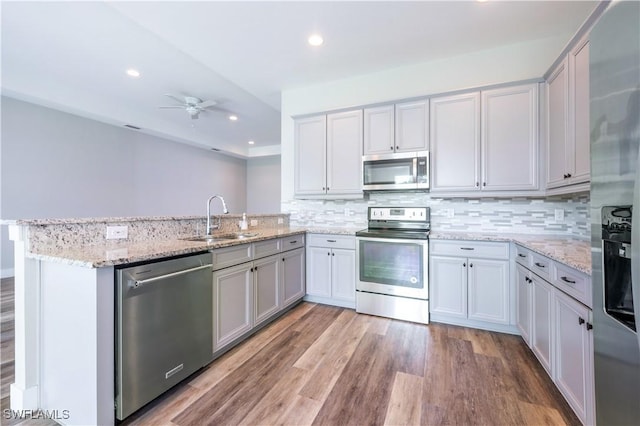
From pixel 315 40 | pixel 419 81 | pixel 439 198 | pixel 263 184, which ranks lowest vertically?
pixel 439 198

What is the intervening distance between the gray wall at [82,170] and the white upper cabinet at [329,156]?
13.0 feet

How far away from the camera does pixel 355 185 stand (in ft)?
10.7

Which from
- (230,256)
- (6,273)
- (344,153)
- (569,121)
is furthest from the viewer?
(6,273)

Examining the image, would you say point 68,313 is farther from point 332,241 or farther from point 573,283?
point 573,283

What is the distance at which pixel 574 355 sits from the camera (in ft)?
4.62

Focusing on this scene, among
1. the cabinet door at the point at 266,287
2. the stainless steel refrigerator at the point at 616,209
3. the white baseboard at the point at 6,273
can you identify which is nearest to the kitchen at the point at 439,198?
the cabinet door at the point at 266,287

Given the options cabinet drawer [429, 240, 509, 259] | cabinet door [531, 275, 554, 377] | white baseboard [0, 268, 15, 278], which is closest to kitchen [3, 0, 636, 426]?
cabinet drawer [429, 240, 509, 259]

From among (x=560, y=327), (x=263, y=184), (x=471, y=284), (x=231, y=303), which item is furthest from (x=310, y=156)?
(x=263, y=184)

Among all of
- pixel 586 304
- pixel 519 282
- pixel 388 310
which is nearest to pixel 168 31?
pixel 388 310

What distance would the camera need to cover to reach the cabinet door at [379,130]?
3.05 meters

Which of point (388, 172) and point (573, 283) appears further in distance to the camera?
point (388, 172)

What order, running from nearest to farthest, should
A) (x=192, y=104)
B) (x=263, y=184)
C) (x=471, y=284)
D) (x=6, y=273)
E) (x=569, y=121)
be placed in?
1. (x=569, y=121)
2. (x=471, y=284)
3. (x=6, y=273)
4. (x=192, y=104)
5. (x=263, y=184)

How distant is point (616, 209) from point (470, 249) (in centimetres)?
174

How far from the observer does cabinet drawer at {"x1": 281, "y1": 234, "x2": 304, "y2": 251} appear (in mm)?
2873
